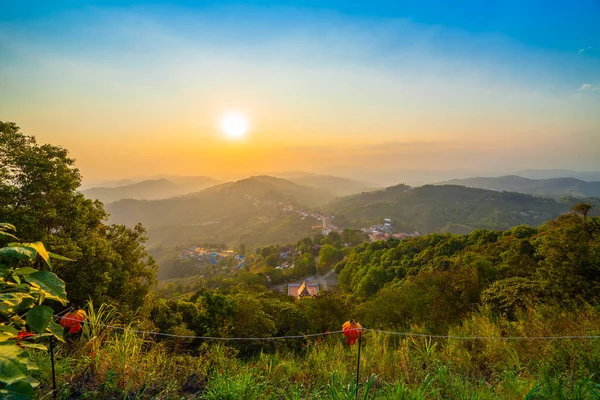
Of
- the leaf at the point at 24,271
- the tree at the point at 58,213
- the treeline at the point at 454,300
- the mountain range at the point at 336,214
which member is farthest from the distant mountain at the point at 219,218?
the leaf at the point at 24,271

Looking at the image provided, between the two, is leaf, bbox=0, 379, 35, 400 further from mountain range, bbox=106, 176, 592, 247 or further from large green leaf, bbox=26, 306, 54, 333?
mountain range, bbox=106, 176, 592, 247

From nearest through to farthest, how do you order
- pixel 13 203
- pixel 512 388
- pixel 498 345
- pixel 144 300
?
pixel 512 388 → pixel 498 345 → pixel 13 203 → pixel 144 300

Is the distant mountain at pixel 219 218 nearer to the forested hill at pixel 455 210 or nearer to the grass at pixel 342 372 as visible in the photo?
the forested hill at pixel 455 210

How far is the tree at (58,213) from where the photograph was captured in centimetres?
776

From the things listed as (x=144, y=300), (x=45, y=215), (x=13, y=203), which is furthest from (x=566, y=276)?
(x=13, y=203)

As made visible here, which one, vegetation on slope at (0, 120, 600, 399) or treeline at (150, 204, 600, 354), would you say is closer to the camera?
vegetation on slope at (0, 120, 600, 399)

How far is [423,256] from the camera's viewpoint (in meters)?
31.1

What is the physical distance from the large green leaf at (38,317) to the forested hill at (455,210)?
105635 mm

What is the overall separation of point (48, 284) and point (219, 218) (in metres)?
164

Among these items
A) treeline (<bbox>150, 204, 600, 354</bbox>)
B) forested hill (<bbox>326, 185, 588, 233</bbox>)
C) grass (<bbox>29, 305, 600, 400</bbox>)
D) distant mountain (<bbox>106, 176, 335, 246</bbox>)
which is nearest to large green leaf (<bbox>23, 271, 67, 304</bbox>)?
grass (<bbox>29, 305, 600, 400</bbox>)

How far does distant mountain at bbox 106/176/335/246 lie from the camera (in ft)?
380

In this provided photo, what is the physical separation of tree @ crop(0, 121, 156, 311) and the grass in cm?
586

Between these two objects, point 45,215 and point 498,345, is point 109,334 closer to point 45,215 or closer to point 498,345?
point 498,345

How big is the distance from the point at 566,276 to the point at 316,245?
59197 millimetres
